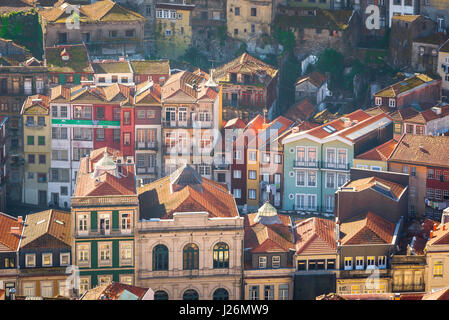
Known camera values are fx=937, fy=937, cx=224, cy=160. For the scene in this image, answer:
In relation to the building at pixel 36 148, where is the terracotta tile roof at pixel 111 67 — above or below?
above

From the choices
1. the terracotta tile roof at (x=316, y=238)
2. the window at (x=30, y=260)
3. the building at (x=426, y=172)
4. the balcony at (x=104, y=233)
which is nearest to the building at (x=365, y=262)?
the terracotta tile roof at (x=316, y=238)

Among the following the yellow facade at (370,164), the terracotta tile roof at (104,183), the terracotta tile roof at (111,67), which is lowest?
the yellow facade at (370,164)

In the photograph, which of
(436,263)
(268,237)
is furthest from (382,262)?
(268,237)

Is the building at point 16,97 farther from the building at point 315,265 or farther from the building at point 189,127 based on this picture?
the building at point 315,265

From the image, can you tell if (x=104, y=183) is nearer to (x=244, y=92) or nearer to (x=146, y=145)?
(x=146, y=145)

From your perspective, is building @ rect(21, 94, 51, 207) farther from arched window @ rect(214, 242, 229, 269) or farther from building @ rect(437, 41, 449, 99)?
building @ rect(437, 41, 449, 99)
